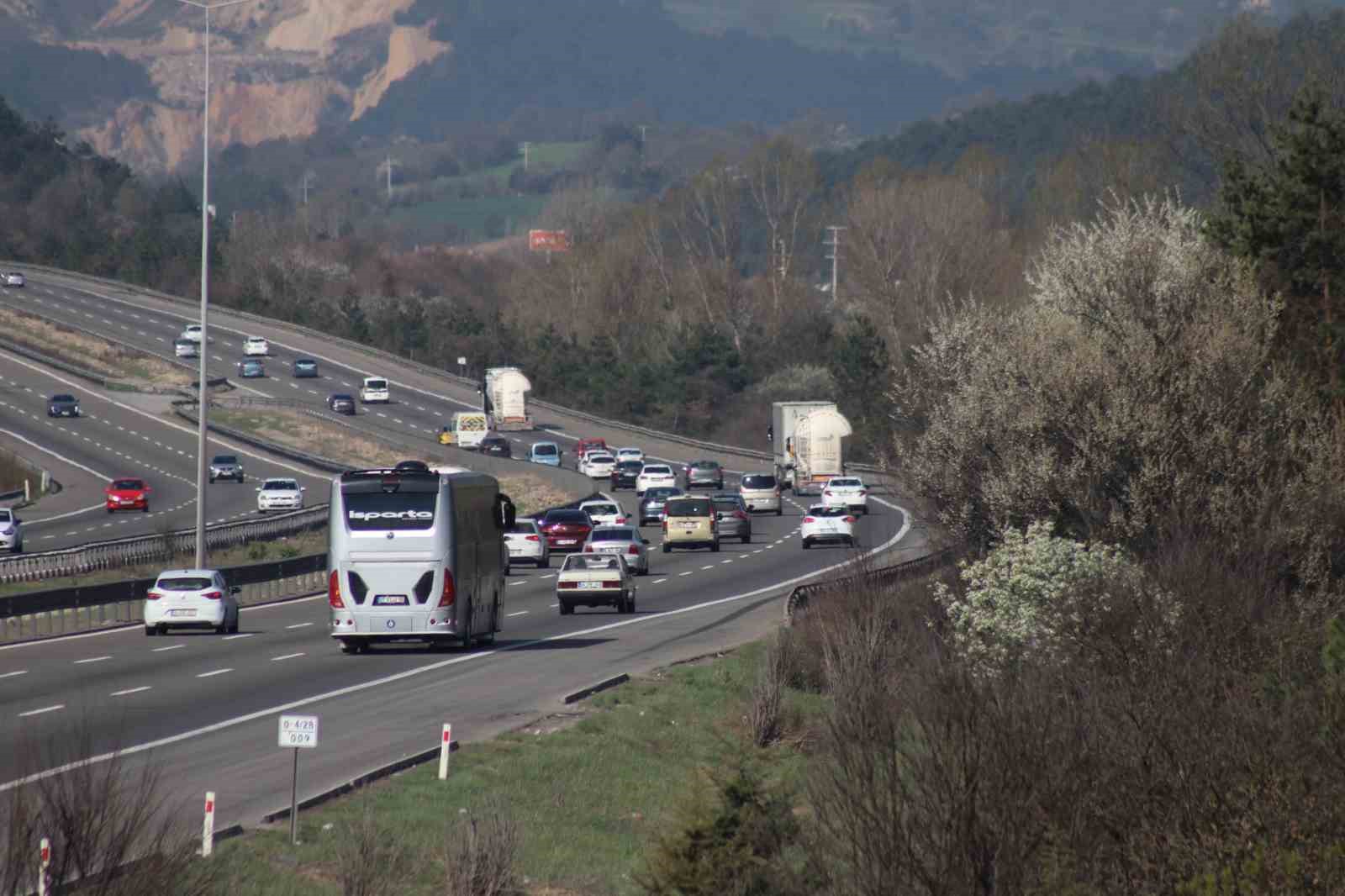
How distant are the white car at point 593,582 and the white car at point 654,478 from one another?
1421 inches

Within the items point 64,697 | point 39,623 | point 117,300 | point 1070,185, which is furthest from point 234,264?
point 64,697

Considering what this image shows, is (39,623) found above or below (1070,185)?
below

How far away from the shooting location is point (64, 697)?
86.0ft

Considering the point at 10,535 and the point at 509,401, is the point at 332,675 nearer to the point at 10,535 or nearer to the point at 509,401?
the point at 10,535

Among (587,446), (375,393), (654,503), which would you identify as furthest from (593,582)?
(375,393)

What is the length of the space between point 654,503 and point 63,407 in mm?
41164

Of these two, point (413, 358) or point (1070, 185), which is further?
point (413, 358)

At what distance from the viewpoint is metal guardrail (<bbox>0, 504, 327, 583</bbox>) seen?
4662 centimetres

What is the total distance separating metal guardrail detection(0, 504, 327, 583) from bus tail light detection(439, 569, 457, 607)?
8.91 metres

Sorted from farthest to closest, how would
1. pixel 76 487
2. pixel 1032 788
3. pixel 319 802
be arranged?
pixel 76 487 → pixel 319 802 → pixel 1032 788

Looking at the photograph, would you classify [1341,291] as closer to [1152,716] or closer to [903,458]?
[903,458]

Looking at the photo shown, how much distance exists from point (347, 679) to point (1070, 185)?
4101 inches

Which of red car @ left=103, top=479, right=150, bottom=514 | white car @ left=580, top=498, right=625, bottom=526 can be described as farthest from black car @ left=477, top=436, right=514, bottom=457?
white car @ left=580, top=498, right=625, bottom=526

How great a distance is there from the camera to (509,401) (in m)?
108
